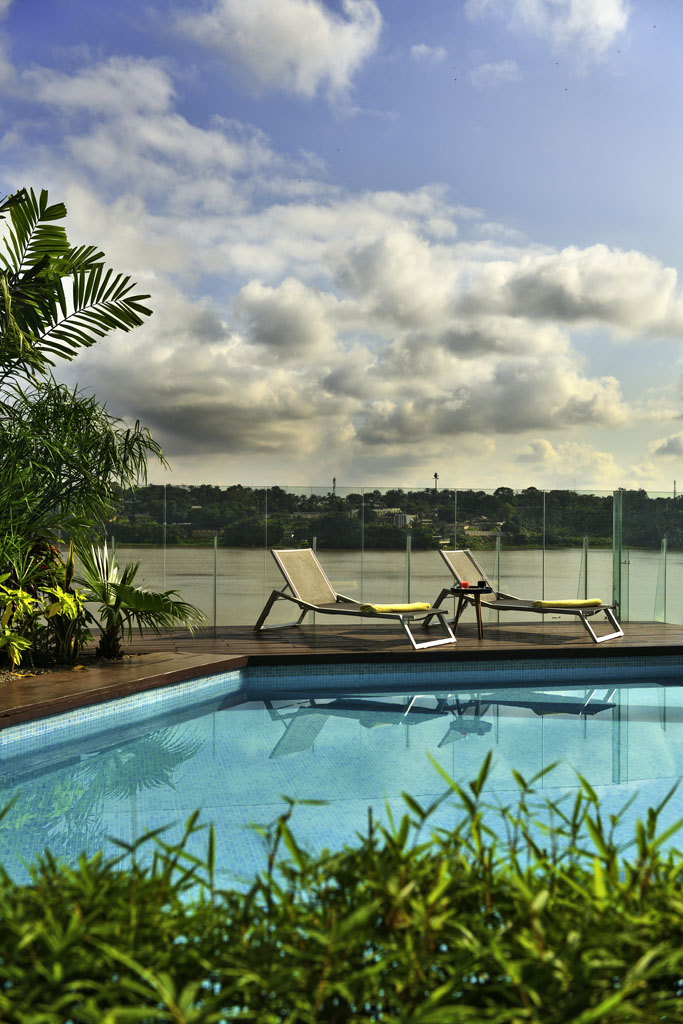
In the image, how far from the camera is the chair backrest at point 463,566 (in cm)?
845

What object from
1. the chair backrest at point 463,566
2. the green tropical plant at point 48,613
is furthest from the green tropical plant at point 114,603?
the chair backrest at point 463,566

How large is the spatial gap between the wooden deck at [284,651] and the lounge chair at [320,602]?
0.66 ft

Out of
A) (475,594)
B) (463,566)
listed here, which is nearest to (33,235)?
(475,594)

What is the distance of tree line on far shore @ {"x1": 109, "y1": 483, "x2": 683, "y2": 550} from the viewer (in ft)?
31.0

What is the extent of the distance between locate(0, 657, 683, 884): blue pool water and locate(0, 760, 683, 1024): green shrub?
1.35 meters

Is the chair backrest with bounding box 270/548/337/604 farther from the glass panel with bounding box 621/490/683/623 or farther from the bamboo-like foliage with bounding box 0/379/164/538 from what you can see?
the glass panel with bounding box 621/490/683/623

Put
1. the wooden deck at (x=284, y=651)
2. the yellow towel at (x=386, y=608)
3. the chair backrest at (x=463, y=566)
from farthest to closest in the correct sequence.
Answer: the chair backrest at (x=463, y=566) → the yellow towel at (x=386, y=608) → the wooden deck at (x=284, y=651)

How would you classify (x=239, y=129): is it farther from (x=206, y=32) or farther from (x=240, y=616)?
(x=240, y=616)

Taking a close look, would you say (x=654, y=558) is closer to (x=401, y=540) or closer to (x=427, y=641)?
(x=401, y=540)

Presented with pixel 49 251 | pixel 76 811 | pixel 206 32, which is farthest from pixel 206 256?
pixel 76 811

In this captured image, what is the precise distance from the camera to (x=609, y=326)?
15.6 metres

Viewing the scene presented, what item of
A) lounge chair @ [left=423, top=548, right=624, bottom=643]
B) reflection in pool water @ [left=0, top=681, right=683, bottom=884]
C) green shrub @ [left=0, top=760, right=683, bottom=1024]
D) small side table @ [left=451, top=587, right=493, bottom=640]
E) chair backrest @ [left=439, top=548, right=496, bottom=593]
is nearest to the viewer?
green shrub @ [left=0, top=760, right=683, bottom=1024]

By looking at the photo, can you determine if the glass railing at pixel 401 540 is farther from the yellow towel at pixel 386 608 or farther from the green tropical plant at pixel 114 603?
the green tropical plant at pixel 114 603

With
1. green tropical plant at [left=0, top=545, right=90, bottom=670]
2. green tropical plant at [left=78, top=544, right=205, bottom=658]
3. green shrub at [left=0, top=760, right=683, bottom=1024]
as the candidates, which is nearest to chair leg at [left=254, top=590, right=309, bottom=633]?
green tropical plant at [left=78, top=544, right=205, bottom=658]
